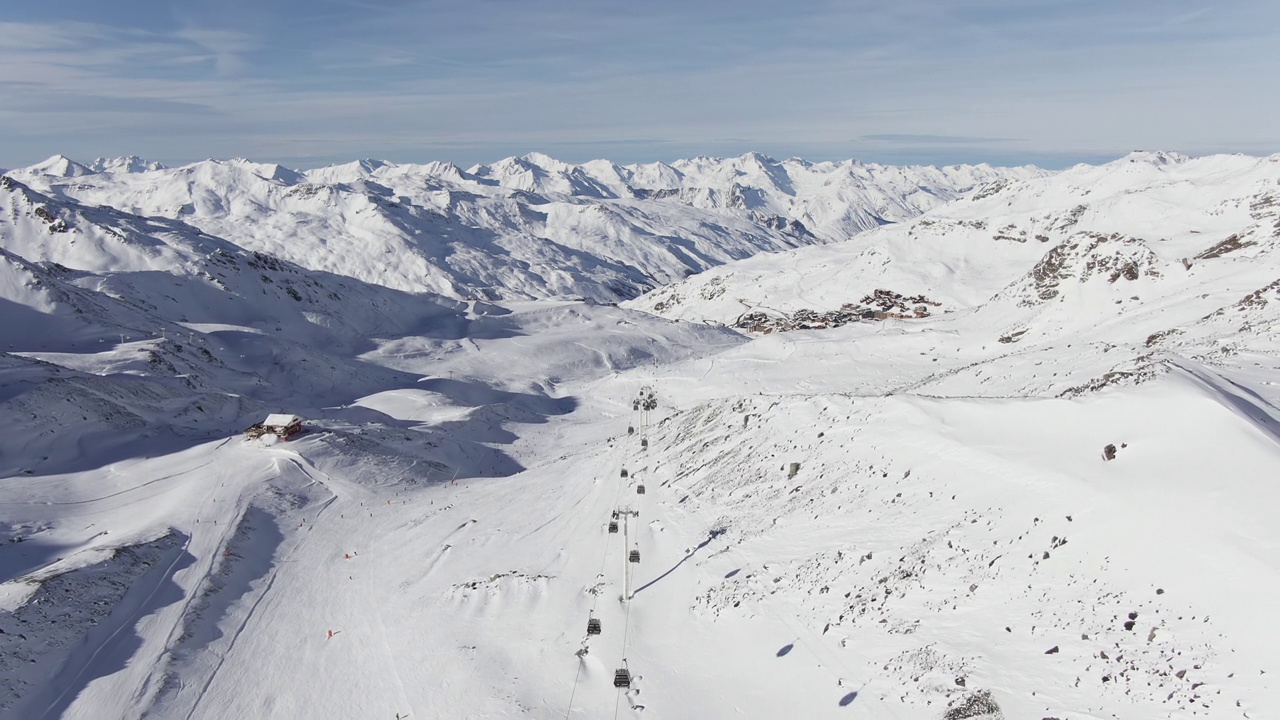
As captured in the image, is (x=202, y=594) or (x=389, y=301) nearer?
(x=202, y=594)

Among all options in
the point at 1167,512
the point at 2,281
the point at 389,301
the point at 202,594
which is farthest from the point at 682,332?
the point at 1167,512

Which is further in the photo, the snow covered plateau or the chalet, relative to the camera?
the chalet

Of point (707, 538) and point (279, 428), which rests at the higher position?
point (707, 538)

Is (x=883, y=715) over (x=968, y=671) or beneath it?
beneath

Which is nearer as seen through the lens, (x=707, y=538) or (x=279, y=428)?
(x=707, y=538)

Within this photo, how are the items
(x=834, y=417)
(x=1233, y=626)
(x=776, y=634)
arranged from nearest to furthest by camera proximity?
(x=1233, y=626)
(x=776, y=634)
(x=834, y=417)

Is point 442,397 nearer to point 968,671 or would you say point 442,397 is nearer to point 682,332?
point 682,332

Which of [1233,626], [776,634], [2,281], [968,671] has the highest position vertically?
[2,281]

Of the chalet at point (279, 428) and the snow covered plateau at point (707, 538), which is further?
the chalet at point (279, 428)
